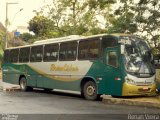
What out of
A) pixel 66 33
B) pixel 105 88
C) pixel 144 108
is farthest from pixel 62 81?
pixel 66 33

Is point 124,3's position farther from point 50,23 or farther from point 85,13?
point 50,23

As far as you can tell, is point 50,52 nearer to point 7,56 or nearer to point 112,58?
point 112,58

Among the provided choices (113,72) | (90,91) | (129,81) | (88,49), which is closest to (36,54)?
(88,49)

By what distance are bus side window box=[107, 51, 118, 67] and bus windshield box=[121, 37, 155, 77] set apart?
0.43 m

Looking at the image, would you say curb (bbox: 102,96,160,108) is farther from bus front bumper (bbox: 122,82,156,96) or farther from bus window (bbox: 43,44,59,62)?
bus window (bbox: 43,44,59,62)

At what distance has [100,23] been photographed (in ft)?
117

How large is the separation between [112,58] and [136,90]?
1.68 metres

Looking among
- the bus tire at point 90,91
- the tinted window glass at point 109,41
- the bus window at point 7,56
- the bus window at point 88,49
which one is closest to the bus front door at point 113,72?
the tinted window glass at point 109,41

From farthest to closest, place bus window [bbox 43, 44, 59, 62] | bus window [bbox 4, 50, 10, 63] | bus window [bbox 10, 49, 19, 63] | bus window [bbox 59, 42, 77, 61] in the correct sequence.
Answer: bus window [bbox 4, 50, 10, 63]
bus window [bbox 10, 49, 19, 63]
bus window [bbox 43, 44, 59, 62]
bus window [bbox 59, 42, 77, 61]

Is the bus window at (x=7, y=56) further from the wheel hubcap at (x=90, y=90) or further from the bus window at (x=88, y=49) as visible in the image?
the wheel hubcap at (x=90, y=90)

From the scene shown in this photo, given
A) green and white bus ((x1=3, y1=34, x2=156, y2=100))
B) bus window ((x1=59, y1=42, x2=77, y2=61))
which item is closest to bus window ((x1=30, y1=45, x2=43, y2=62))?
green and white bus ((x1=3, y1=34, x2=156, y2=100))

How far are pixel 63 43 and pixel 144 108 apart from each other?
698 centimetres

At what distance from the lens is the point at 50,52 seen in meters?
20.8

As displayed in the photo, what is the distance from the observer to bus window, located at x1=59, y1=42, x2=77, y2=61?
18.7 metres
